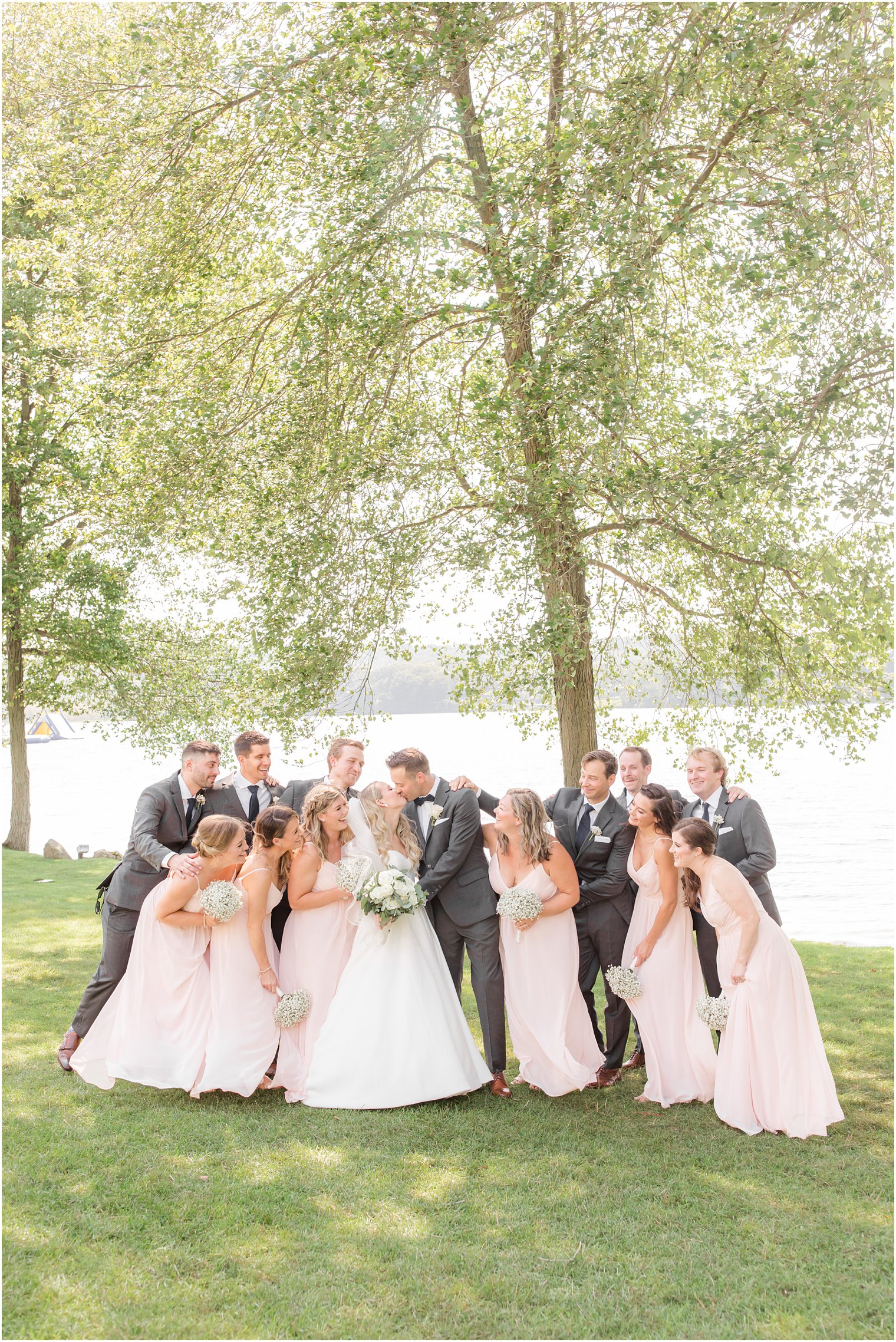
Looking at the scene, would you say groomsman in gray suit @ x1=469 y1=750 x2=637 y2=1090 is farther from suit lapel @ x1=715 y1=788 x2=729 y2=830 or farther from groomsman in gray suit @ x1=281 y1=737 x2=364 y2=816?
groomsman in gray suit @ x1=281 y1=737 x2=364 y2=816

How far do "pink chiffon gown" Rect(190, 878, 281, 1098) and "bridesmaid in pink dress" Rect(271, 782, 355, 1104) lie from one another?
6.8 inches

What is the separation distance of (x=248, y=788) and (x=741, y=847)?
135 inches

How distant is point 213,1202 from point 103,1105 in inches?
66.3

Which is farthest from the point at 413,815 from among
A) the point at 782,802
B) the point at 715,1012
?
the point at 782,802

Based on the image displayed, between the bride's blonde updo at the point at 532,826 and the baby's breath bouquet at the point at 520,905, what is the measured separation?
210 millimetres

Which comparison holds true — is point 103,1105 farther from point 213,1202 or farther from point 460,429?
point 460,429

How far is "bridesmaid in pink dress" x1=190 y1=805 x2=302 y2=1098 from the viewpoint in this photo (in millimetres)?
6176

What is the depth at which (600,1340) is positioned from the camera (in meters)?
3.76

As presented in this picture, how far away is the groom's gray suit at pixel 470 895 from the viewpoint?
21.6 feet

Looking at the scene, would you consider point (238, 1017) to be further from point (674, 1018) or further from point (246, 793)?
point (674, 1018)

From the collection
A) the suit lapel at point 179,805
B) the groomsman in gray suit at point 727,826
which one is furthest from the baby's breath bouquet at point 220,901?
the groomsman in gray suit at point 727,826

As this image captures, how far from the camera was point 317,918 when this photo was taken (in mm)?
6641

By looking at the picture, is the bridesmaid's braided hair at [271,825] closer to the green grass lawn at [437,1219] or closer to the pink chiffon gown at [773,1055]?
the green grass lawn at [437,1219]

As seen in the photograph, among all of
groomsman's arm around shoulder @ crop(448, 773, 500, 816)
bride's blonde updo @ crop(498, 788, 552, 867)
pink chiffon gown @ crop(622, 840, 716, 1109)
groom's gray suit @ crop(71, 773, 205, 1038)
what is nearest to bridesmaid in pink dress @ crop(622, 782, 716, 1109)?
pink chiffon gown @ crop(622, 840, 716, 1109)
